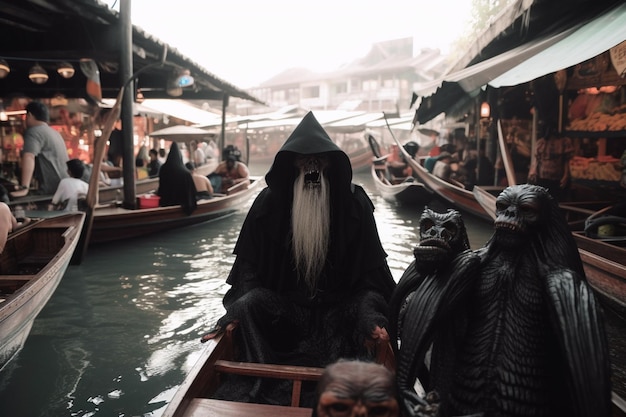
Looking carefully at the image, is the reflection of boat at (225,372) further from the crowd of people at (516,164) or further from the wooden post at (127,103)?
the wooden post at (127,103)

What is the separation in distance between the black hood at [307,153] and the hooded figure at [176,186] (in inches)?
280

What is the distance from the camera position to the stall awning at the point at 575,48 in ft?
16.3

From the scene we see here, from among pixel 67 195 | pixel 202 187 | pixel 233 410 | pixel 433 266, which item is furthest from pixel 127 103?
pixel 433 266

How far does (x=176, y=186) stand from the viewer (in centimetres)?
1013

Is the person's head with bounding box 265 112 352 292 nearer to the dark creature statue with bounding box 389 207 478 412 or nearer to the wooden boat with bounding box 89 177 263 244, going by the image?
the dark creature statue with bounding box 389 207 478 412

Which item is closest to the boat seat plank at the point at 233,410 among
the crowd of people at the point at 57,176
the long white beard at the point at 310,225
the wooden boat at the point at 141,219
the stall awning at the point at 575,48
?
the long white beard at the point at 310,225

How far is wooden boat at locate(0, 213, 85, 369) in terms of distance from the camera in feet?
12.1

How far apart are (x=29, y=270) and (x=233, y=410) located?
4.91 m

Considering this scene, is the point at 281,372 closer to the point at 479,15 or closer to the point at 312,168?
the point at 312,168

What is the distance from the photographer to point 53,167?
813 centimetres

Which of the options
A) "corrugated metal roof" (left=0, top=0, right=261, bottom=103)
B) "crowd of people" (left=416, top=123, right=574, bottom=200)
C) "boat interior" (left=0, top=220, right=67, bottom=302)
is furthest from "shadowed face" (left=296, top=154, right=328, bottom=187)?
"corrugated metal roof" (left=0, top=0, right=261, bottom=103)

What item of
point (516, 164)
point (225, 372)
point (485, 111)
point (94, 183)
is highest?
point (485, 111)

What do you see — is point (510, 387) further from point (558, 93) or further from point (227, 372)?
point (558, 93)

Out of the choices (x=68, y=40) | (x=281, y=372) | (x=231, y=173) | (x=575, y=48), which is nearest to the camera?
(x=281, y=372)
